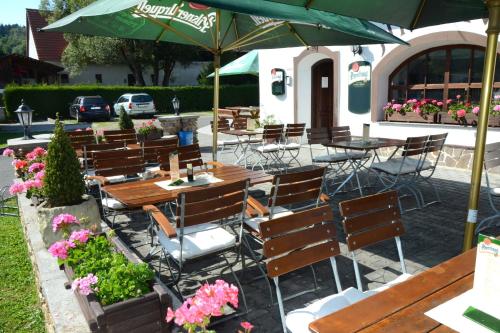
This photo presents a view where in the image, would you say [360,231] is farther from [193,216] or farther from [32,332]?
[32,332]

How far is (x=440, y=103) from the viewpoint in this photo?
27.1 feet

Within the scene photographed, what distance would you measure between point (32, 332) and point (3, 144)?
12621 millimetres

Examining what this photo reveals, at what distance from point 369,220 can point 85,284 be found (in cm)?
173

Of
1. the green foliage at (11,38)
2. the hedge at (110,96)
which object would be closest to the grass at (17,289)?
the hedge at (110,96)

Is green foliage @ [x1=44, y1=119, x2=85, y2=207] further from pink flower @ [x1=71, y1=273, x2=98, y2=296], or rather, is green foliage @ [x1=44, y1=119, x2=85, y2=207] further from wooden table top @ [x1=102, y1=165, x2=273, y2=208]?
pink flower @ [x1=71, y1=273, x2=98, y2=296]

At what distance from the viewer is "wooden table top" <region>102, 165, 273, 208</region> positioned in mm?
3525

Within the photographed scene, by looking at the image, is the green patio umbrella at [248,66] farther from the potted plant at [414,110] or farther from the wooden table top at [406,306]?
the wooden table top at [406,306]

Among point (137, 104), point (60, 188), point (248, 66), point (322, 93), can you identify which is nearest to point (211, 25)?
point (60, 188)

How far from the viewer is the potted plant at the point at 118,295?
2174 millimetres

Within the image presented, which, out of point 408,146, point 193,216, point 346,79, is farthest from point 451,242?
point 346,79

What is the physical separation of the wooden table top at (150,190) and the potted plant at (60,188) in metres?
0.28

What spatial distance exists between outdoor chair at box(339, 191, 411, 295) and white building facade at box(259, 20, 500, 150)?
552 centimetres

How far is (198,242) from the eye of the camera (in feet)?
10.5

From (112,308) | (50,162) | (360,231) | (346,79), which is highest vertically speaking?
(346,79)
